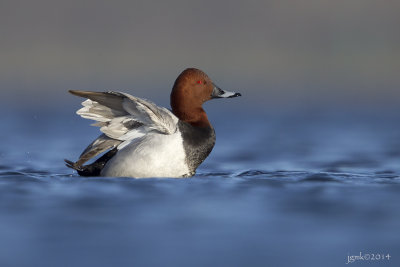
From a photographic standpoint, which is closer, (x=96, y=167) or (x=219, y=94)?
(x=96, y=167)

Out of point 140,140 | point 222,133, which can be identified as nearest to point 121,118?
point 140,140

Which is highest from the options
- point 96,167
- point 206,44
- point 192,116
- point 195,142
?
point 206,44

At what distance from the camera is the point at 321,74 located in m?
23.2

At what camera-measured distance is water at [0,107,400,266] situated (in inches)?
191

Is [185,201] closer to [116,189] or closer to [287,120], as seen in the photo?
[116,189]

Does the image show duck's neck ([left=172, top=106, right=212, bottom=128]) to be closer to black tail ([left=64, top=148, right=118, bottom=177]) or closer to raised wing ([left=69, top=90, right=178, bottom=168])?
raised wing ([left=69, top=90, right=178, bottom=168])

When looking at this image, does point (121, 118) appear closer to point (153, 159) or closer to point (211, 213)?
point (153, 159)

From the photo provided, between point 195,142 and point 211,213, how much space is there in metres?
1.39

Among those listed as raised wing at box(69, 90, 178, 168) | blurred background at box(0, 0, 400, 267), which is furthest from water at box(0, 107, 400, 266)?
raised wing at box(69, 90, 178, 168)

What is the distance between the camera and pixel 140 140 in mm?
7129

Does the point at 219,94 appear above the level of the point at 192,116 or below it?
above

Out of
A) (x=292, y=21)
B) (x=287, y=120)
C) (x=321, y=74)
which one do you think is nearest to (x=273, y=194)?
(x=287, y=120)

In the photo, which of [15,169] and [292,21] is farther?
[292,21]

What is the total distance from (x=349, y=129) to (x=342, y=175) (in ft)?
16.8
